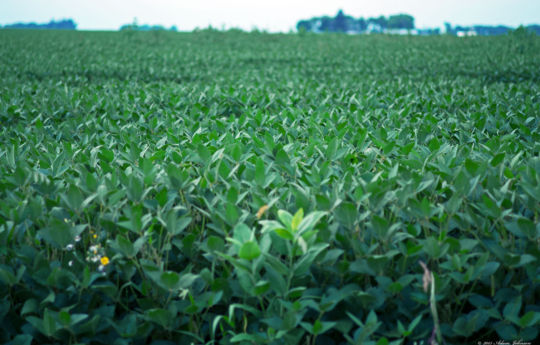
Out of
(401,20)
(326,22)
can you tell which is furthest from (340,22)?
(401,20)

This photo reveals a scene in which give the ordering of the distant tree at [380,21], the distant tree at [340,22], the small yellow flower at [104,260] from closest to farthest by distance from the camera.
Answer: the small yellow flower at [104,260] → the distant tree at [380,21] → the distant tree at [340,22]

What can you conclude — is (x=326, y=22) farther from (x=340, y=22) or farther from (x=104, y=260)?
(x=104, y=260)

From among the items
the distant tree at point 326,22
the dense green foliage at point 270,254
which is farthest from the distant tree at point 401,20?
the dense green foliage at point 270,254

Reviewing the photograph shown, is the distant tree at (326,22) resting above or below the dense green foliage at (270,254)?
above

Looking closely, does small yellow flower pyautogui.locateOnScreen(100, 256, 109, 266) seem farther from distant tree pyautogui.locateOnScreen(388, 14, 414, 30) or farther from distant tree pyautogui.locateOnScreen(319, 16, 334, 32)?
distant tree pyautogui.locateOnScreen(388, 14, 414, 30)

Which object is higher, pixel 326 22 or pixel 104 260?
pixel 326 22

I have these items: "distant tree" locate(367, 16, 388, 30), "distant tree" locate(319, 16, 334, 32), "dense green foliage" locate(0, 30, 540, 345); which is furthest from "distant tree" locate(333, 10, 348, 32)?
"dense green foliage" locate(0, 30, 540, 345)

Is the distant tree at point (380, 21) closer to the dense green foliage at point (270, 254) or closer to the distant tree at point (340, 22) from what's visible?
the distant tree at point (340, 22)

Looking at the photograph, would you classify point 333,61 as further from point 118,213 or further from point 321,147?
point 118,213

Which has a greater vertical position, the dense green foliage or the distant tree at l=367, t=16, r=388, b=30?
the distant tree at l=367, t=16, r=388, b=30

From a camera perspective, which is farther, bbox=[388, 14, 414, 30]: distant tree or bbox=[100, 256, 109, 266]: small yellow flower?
bbox=[388, 14, 414, 30]: distant tree

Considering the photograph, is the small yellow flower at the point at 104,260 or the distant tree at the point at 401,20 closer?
the small yellow flower at the point at 104,260

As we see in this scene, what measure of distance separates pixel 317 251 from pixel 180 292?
635 millimetres

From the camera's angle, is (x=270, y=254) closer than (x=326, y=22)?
Yes
